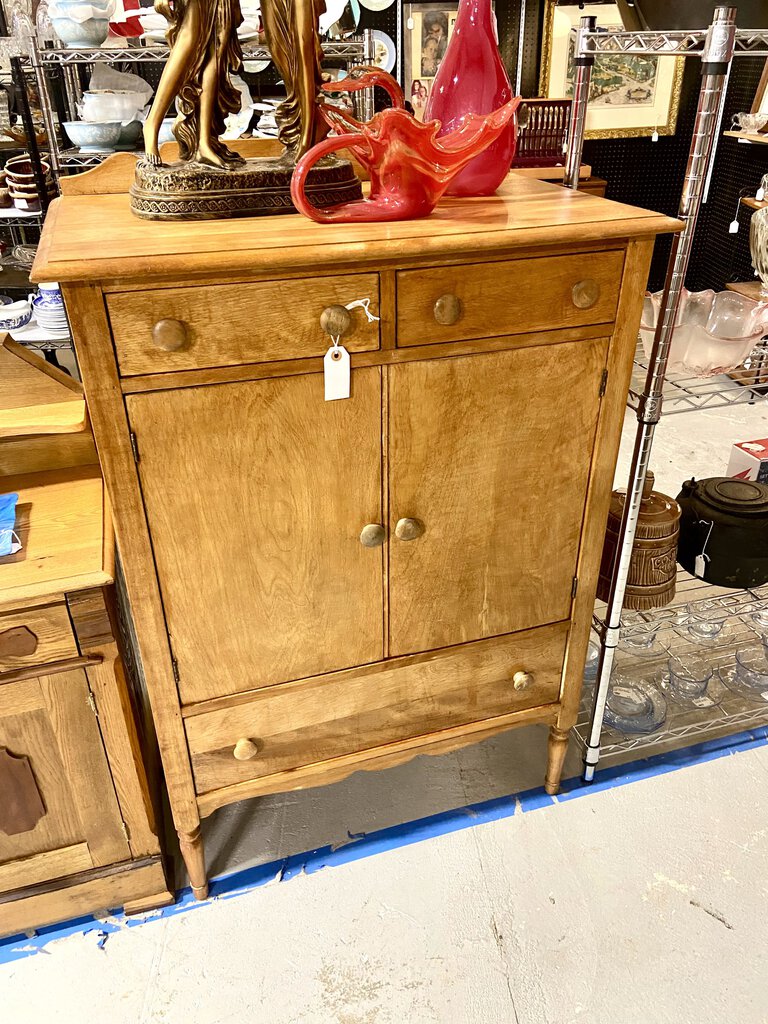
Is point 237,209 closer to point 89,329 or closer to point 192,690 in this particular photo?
point 89,329

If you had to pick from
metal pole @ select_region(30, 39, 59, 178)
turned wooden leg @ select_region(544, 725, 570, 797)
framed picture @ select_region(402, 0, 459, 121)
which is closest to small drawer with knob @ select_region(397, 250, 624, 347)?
turned wooden leg @ select_region(544, 725, 570, 797)

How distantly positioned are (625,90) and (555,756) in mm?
3785

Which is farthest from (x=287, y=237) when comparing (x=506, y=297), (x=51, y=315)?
(x=51, y=315)

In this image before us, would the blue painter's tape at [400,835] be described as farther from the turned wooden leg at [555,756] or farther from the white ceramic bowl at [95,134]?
the white ceramic bowl at [95,134]

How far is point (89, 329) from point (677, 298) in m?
0.93

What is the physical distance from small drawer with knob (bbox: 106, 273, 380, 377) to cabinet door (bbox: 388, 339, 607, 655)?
0.42ft

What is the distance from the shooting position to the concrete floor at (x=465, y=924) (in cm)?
140

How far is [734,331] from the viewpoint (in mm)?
1629

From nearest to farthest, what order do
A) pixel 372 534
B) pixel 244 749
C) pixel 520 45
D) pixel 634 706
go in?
pixel 372 534 → pixel 244 749 → pixel 634 706 → pixel 520 45

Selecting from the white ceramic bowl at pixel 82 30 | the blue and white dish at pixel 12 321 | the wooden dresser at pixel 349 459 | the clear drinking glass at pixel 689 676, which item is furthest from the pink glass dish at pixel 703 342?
the blue and white dish at pixel 12 321

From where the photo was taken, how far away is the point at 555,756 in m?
1.73

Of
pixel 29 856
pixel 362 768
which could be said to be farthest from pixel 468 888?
pixel 29 856

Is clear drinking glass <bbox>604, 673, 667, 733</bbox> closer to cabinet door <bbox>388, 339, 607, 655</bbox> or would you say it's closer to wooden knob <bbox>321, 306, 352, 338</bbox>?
cabinet door <bbox>388, 339, 607, 655</bbox>

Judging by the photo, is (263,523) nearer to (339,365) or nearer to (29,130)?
(339,365)
